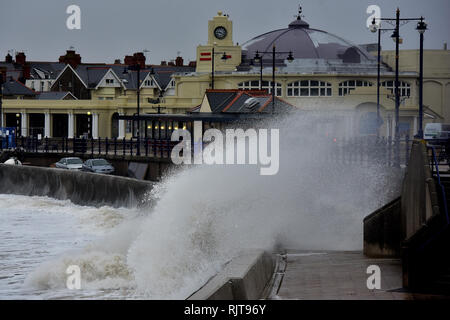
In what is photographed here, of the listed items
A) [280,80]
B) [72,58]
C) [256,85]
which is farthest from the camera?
[72,58]

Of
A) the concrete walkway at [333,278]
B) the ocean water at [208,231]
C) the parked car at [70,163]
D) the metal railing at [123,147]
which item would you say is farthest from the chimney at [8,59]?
the concrete walkway at [333,278]

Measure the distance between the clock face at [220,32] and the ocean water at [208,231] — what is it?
69.0m

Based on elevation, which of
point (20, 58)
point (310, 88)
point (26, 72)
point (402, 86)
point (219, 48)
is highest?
point (20, 58)

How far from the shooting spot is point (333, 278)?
13.7 m

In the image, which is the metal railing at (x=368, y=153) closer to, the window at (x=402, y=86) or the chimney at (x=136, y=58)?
the window at (x=402, y=86)

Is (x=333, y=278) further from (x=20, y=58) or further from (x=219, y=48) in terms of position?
(x=20, y=58)

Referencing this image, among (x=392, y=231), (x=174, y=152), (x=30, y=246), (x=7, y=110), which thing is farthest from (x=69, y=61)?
(x=392, y=231)

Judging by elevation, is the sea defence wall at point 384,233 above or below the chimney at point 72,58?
below

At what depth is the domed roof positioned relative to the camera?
96.0m

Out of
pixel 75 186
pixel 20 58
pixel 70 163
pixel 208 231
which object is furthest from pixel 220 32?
pixel 208 231

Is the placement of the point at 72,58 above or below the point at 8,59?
below

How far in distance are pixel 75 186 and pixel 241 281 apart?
85.4 feet

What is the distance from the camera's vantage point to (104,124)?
94.6 m

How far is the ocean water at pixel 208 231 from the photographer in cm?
1532
